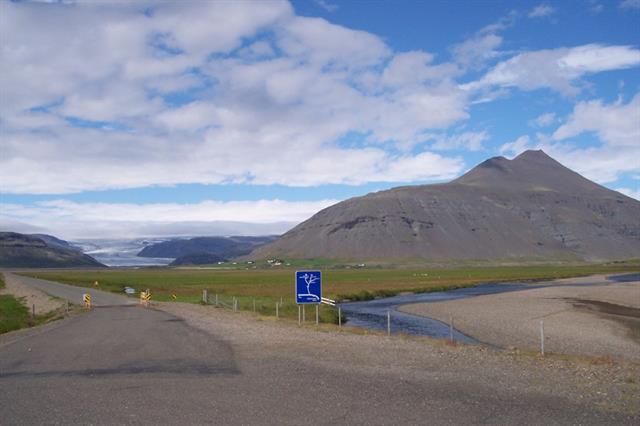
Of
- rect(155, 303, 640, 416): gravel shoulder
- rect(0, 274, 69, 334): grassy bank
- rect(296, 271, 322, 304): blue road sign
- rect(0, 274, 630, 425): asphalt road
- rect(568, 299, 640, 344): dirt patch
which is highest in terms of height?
rect(296, 271, 322, 304): blue road sign

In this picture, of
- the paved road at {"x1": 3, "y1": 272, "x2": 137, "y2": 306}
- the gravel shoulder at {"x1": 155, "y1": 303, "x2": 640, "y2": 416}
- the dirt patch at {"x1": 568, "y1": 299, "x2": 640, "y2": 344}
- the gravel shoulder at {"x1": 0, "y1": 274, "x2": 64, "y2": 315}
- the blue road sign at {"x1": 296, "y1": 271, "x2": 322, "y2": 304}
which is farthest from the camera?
the paved road at {"x1": 3, "y1": 272, "x2": 137, "y2": 306}

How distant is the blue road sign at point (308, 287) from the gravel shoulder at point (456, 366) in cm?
325

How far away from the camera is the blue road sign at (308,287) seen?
3002 cm

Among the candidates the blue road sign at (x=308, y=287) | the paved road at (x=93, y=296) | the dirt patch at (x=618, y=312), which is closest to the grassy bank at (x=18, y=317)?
the paved road at (x=93, y=296)

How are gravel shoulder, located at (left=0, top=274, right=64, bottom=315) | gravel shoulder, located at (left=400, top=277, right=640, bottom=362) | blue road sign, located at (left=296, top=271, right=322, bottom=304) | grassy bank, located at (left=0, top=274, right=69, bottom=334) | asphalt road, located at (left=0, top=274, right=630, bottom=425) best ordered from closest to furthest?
1. asphalt road, located at (left=0, top=274, right=630, bottom=425)
2. gravel shoulder, located at (left=400, top=277, right=640, bottom=362)
3. blue road sign, located at (left=296, top=271, right=322, bottom=304)
4. grassy bank, located at (left=0, top=274, right=69, bottom=334)
5. gravel shoulder, located at (left=0, top=274, right=64, bottom=315)

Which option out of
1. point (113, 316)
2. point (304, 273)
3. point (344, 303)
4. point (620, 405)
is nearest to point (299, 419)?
point (620, 405)

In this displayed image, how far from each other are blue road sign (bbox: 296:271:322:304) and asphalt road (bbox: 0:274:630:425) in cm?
876

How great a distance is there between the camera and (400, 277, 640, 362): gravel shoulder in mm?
29000

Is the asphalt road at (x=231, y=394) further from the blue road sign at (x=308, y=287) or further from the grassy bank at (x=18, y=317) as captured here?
the grassy bank at (x=18, y=317)

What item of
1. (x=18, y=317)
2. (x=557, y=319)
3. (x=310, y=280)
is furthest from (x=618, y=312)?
(x=18, y=317)

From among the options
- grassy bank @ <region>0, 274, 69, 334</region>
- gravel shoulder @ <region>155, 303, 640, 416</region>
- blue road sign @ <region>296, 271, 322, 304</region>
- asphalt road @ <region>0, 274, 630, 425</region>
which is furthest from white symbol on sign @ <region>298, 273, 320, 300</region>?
grassy bank @ <region>0, 274, 69, 334</region>

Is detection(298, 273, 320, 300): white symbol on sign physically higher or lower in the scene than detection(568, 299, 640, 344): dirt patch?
higher

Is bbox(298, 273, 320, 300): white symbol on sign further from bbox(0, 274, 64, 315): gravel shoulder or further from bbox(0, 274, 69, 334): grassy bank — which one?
bbox(0, 274, 64, 315): gravel shoulder

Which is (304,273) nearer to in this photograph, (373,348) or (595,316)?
(373,348)
